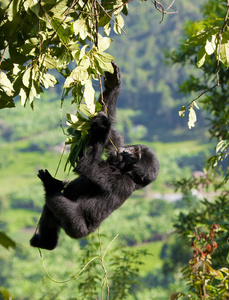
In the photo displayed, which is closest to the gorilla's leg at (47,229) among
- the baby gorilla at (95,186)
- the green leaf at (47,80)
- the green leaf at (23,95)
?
the baby gorilla at (95,186)

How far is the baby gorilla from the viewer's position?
3.00 metres

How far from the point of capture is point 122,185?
3.16 m

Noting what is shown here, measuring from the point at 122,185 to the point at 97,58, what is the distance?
123 cm

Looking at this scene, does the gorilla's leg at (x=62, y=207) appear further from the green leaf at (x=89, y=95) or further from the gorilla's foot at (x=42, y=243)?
the green leaf at (x=89, y=95)

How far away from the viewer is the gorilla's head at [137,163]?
10.6 feet

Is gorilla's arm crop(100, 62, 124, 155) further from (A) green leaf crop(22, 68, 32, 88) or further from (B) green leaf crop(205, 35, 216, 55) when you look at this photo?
(B) green leaf crop(205, 35, 216, 55)

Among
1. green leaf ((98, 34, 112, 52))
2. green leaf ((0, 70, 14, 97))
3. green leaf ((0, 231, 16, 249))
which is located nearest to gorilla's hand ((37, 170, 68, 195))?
green leaf ((0, 70, 14, 97))

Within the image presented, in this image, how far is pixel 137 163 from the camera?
323 centimetres

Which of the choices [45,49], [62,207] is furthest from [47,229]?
[45,49]

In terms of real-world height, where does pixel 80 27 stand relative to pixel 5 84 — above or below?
above

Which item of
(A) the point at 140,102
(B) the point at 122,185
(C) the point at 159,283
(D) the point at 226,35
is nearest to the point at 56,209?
(B) the point at 122,185

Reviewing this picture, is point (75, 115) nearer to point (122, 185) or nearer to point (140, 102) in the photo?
point (122, 185)

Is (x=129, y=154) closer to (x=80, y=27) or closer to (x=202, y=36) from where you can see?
(x=80, y=27)

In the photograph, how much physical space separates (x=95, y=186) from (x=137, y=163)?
1.21ft
